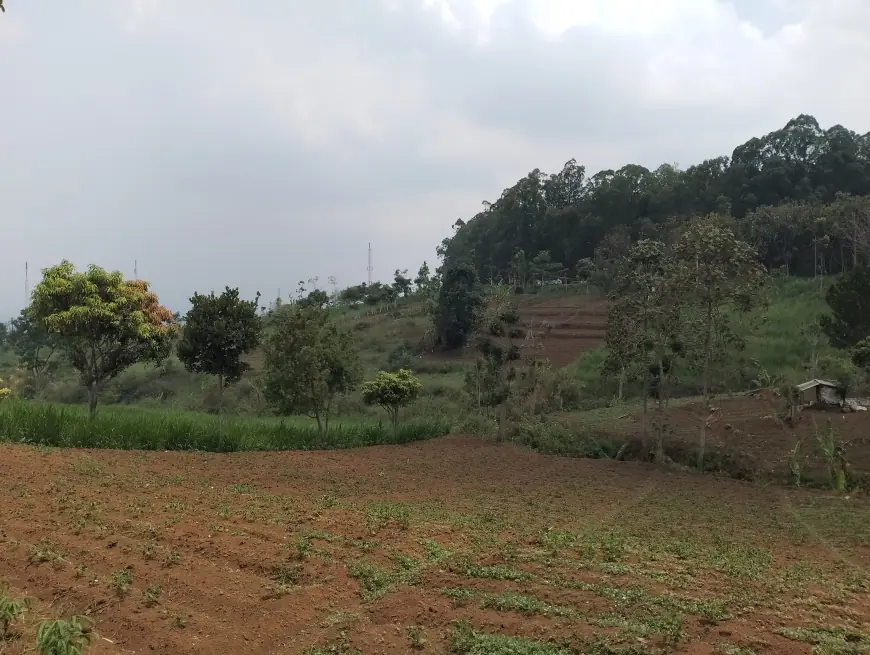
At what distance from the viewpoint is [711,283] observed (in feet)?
44.0

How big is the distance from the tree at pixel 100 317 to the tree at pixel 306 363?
8.68 ft

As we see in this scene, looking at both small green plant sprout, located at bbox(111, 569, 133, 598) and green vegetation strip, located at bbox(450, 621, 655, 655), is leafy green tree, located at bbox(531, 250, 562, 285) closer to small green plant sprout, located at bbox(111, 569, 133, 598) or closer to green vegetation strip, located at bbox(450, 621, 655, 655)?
small green plant sprout, located at bbox(111, 569, 133, 598)

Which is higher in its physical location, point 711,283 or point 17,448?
point 711,283

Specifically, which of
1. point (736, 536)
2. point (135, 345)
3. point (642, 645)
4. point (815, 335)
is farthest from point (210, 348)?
point (815, 335)

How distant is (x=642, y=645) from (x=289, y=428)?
12.3 metres

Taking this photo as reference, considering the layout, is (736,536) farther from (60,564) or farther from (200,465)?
(200,465)

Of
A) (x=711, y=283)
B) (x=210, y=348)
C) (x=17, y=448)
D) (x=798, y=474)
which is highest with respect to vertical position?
(x=711, y=283)

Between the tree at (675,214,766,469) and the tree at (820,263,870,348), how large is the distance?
11.2m

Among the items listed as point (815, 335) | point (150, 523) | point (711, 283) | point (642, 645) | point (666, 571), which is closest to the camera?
point (642, 645)

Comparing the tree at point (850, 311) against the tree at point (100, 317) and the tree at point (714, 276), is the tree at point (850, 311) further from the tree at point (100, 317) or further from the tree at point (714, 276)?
the tree at point (100, 317)

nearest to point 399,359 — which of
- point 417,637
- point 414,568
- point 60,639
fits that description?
point 414,568

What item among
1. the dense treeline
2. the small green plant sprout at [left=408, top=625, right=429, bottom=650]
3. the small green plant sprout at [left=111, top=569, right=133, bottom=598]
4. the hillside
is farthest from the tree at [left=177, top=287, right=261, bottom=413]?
the dense treeline

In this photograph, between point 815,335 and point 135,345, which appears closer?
point 135,345

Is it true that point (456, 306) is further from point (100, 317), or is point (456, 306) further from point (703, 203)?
point (100, 317)
